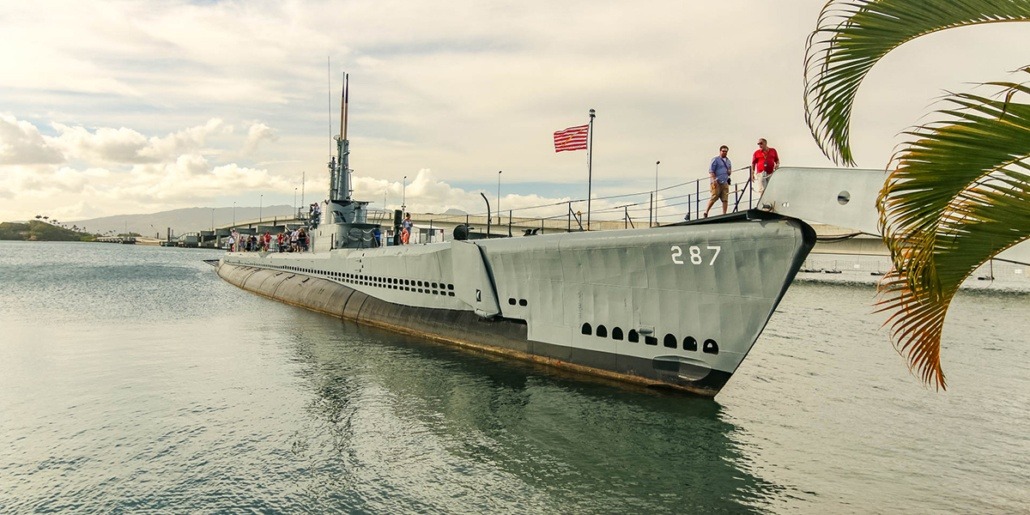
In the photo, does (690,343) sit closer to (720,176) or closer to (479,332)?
(720,176)

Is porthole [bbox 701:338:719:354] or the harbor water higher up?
porthole [bbox 701:338:719:354]

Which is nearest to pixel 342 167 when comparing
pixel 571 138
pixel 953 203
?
pixel 571 138

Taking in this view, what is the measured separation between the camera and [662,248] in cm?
1311

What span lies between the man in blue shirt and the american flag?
5.21 meters

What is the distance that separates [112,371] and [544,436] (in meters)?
11.3

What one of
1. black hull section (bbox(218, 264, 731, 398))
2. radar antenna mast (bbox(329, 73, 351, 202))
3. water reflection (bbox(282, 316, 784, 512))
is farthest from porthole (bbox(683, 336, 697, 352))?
radar antenna mast (bbox(329, 73, 351, 202))

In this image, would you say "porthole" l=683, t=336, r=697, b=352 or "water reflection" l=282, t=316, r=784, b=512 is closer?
"water reflection" l=282, t=316, r=784, b=512

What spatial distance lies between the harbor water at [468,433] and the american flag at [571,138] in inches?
257

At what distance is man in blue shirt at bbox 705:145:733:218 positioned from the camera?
13180 millimetres

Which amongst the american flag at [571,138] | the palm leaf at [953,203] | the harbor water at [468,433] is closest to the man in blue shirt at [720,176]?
the harbor water at [468,433]

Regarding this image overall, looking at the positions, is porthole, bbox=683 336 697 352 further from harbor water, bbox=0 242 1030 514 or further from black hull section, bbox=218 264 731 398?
harbor water, bbox=0 242 1030 514

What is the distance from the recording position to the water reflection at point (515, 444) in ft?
27.3

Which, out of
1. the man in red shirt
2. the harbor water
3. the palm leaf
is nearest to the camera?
the palm leaf

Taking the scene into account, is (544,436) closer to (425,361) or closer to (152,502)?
(152,502)
